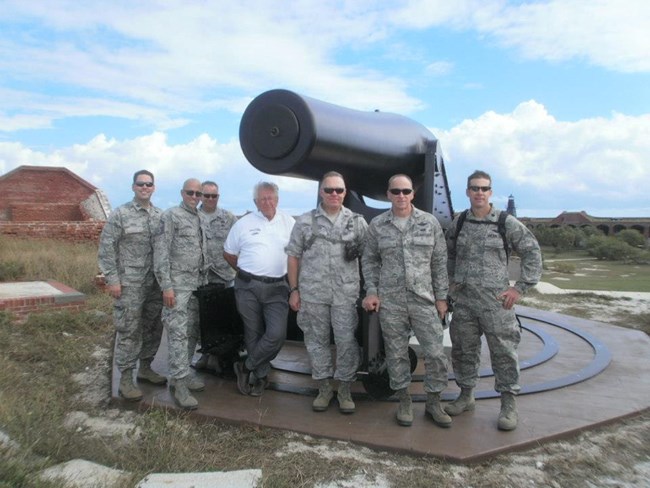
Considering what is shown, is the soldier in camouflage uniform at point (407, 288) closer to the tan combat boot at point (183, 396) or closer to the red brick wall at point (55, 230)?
the tan combat boot at point (183, 396)

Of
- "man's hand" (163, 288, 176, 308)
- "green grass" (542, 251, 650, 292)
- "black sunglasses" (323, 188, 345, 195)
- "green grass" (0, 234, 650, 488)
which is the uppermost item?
"black sunglasses" (323, 188, 345, 195)

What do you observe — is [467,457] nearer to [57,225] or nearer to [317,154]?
[317,154]

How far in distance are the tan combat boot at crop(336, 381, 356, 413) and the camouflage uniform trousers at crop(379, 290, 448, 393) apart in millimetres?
300

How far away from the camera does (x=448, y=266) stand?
3.37 metres

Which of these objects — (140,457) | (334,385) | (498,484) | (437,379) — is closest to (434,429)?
(437,379)

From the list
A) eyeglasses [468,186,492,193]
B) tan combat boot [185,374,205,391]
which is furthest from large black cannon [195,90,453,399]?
eyeglasses [468,186,492,193]

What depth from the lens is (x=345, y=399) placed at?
337cm

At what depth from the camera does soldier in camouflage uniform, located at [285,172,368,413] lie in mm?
3254

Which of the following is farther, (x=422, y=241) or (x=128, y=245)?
(x=128, y=245)

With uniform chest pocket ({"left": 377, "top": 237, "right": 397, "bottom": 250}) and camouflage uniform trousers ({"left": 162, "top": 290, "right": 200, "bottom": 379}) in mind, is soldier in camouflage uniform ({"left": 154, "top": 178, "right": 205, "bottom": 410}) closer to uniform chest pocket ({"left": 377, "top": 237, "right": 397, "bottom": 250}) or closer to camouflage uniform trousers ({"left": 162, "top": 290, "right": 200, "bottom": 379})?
camouflage uniform trousers ({"left": 162, "top": 290, "right": 200, "bottom": 379})

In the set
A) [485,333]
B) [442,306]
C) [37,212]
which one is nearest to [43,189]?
[37,212]

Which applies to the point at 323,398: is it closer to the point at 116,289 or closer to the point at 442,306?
the point at 442,306

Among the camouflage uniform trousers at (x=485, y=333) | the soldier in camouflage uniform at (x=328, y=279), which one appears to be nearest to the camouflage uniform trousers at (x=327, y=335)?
the soldier in camouflage uniform at (x=328, y=279)

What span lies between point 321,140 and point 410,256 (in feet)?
3.57
